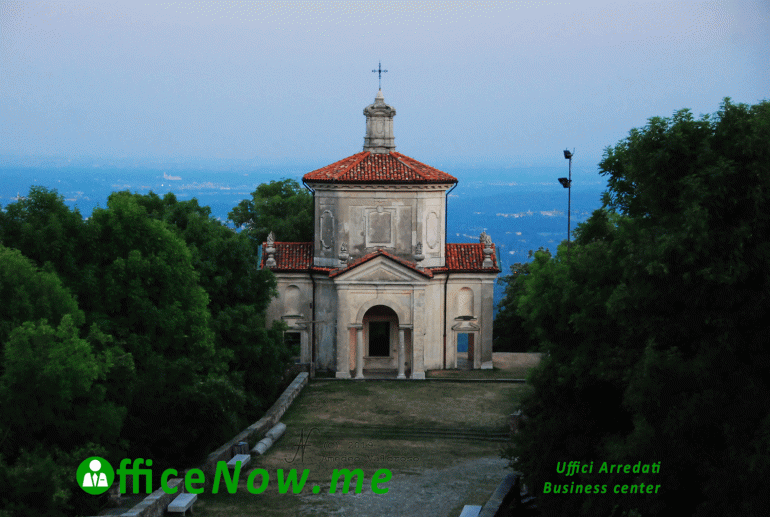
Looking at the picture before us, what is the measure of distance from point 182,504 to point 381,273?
62.0 ft

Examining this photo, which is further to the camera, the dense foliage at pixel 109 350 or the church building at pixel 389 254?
the church building at pixel 389 254

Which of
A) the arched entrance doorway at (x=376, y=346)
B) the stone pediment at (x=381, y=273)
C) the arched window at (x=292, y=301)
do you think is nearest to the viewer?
the stone pediment at (x=381, y=273)

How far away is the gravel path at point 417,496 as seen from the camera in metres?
23.9

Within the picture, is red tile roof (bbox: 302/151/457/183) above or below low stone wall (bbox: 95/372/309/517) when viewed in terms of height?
above

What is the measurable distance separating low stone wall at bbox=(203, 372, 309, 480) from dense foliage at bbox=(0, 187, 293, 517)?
2.46 ft

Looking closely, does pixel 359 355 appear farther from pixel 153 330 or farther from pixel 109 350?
pixel 109 350

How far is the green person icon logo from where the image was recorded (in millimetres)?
23000

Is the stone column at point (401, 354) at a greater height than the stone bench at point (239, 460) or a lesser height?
greater

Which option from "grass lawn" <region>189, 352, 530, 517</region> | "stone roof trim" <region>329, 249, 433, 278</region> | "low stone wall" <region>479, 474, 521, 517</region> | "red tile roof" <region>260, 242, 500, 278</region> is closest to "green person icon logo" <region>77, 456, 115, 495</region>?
"grass lawn" <region>189, 352, 530, 517</region>

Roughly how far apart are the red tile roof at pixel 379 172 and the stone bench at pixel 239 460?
17.1 m

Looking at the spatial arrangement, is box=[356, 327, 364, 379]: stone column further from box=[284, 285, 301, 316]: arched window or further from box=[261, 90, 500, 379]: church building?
box=[284, 285, 301, 316]: arched window

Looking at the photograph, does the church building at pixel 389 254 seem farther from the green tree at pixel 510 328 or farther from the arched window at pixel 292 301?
the green tree at pixel 510 328

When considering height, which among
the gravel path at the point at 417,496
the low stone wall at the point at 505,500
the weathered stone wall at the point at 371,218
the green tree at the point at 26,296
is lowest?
the gravel path at the point at 417,496

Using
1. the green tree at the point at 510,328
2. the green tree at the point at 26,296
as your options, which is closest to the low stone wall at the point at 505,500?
the green tree at the point at 26,296
